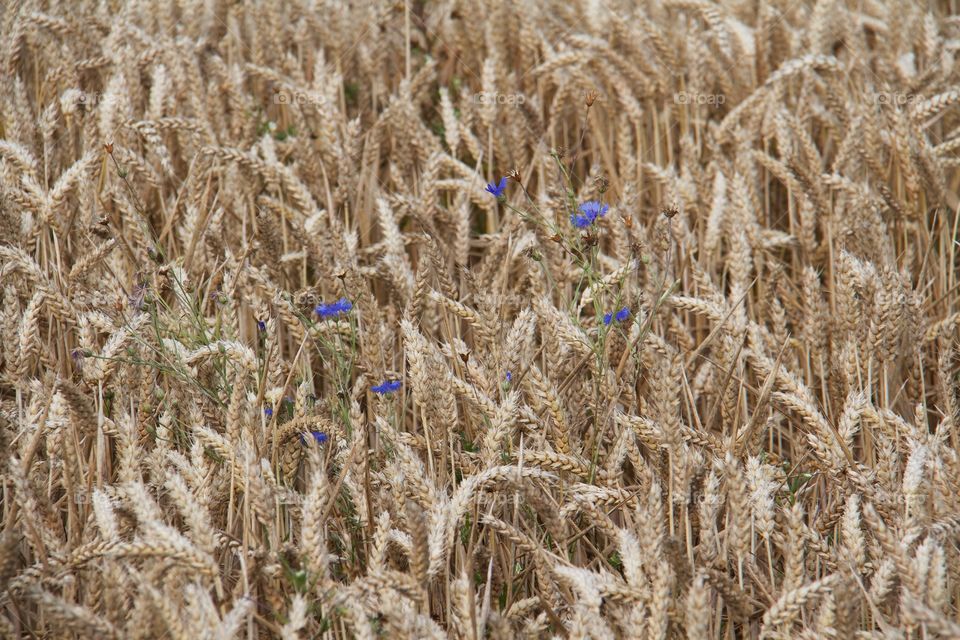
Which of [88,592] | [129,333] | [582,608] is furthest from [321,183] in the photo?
[582,608]

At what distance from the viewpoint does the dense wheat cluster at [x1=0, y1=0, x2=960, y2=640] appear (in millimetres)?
1671

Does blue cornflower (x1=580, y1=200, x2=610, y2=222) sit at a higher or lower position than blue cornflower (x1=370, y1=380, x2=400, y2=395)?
higher

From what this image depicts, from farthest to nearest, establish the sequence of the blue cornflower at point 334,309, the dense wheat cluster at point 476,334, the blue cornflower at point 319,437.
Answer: the blue cornflower at point 334,309 → the blue cornflower at point 319,437 → the dense wheat cluster at point 476,334

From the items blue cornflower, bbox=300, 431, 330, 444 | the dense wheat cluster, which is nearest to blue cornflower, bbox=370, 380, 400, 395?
the dense wheat cluster

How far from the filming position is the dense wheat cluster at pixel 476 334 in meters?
1.67

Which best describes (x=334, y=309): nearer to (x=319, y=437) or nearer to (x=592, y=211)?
(x=319, y=437)

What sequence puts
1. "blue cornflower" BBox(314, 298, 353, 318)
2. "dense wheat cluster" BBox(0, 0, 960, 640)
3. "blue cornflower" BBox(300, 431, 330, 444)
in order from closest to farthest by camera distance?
"dense wheat cluster" BBox(0, 0, 960, 640) < "blue cornflower" BBox(300, 431, 330, 444) < "blue cornflower" BBox(314, 298, 353, 318)

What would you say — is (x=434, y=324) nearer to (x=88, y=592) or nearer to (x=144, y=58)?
(x=88, y=592)

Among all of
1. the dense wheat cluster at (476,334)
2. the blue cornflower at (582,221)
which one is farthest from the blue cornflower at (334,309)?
the blue cornflower at (582,221)

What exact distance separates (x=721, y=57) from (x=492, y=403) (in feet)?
7.42

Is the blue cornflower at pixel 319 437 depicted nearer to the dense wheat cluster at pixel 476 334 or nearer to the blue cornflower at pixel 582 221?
the dense wheat cluster at pixel 476 334

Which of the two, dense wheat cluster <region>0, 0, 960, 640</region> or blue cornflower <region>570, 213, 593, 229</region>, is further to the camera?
blue cornflower <region>570, 213, 593, 229</region>

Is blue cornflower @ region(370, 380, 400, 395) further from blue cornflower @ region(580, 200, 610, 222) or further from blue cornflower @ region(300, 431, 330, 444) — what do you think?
blue cornflower @ region(580, 200, 610, 222)

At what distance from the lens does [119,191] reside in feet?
8.86
